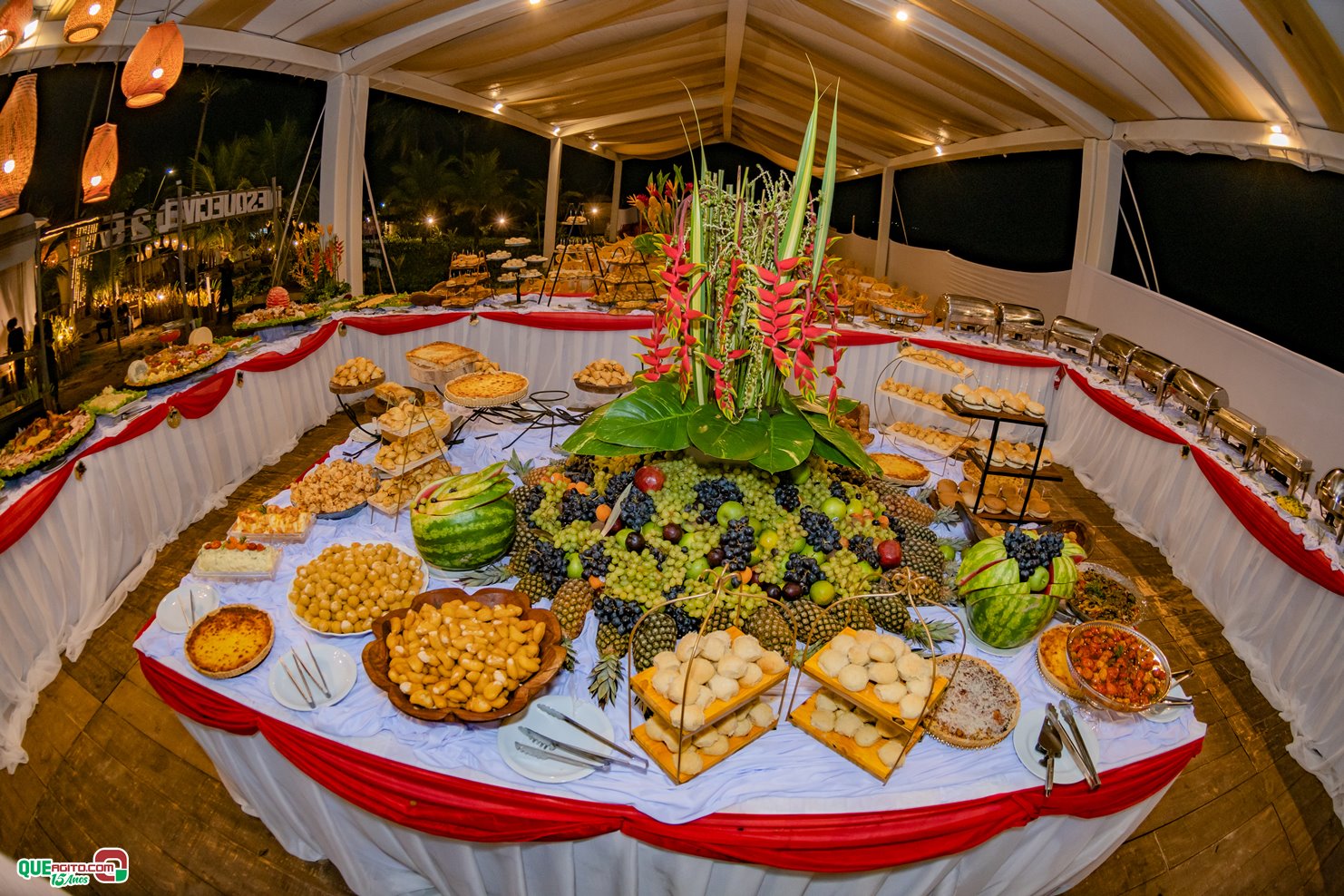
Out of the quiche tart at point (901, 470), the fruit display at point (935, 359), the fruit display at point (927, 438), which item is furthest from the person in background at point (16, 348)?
the fruit display at point (935, 359)

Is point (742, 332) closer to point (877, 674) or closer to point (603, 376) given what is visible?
point (877, 674)

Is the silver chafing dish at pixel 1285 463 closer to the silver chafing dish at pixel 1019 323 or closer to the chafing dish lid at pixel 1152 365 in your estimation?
the chafing dish lid at pixel 1152 365

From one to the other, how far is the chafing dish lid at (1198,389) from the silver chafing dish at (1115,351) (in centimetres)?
57

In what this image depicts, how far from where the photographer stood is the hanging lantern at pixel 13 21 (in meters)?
3.01

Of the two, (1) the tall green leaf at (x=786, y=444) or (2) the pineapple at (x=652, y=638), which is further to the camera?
(1) the tall green leaf at (x=786, y=444)

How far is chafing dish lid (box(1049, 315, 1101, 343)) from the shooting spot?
20.2ft

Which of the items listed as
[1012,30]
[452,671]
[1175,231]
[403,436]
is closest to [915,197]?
[1175,231]

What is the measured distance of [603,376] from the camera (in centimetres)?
500

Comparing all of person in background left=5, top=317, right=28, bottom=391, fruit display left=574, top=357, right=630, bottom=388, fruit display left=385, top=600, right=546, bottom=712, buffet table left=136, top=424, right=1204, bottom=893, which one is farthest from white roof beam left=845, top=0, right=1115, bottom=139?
person in background left=5, top=317, right=28, bottom=391

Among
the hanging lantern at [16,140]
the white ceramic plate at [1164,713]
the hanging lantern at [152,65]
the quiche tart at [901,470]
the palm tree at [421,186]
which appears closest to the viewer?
the white ceramic plate at [1164,713]

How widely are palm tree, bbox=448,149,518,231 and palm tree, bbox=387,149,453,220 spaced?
25 centimetres

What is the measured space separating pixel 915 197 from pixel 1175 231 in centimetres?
728

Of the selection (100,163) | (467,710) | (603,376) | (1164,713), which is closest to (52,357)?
(100,163)

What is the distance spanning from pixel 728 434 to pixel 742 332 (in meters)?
0.36
